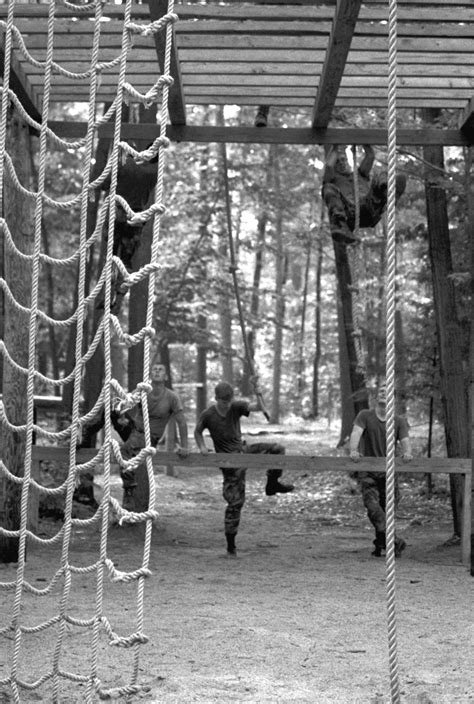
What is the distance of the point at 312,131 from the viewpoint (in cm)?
919

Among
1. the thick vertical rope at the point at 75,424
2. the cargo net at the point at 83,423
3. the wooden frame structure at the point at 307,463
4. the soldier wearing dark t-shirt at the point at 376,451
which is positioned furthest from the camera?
the soldier wearing dark t-shirt at the point at 376,451

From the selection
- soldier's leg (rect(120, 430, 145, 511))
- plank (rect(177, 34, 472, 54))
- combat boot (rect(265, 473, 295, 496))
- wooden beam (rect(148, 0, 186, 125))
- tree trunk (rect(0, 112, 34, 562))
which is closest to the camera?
wooden beam (rect(148, 0, 186, 125))

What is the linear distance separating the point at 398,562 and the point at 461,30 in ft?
16.0

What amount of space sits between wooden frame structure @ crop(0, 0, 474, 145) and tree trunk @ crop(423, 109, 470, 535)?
69.5 inches

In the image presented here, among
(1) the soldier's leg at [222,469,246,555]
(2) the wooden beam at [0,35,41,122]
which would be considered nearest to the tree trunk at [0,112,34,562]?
(2) the wooden beam at [0,35,41,122]

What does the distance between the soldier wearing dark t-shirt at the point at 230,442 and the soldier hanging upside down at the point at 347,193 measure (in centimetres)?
195

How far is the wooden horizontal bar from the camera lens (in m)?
9.48

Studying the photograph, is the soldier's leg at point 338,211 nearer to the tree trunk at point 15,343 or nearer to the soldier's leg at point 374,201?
the soldier's leg at point 374,201

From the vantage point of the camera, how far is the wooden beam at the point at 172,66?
22.3 feet

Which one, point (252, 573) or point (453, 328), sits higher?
point (453, 328)

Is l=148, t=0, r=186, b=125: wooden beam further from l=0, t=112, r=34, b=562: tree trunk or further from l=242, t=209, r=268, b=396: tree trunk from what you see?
l=242, t=209, r=268, b=396: tree trunk

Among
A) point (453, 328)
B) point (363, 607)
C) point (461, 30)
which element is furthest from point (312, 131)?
point (363, 607)

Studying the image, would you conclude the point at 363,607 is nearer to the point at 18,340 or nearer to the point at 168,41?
the point at 18,340

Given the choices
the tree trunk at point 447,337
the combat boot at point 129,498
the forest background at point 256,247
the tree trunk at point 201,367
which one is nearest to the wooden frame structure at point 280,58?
the forest background at point 256,247
